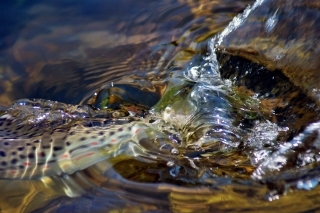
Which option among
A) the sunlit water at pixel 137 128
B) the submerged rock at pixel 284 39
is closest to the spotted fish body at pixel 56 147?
the sunlit water at pixel 137 128

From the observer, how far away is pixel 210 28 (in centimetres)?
493

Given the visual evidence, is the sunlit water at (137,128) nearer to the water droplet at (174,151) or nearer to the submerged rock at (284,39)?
the water droplet at (174,151)

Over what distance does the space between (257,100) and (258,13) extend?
0.79m

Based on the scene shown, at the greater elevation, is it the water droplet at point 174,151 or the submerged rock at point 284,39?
the submerged rock at point 284,39

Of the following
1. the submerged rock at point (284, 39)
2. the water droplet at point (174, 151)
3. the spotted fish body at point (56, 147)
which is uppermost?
the submerged rock at point (284, 39)

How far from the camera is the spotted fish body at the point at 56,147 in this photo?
3328mm

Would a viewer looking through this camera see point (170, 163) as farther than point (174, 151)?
No

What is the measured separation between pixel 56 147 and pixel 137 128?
60 cm

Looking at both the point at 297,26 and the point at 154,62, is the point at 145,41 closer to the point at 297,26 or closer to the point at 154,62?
the point at 154,62

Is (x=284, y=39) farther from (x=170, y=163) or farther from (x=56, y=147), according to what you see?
(x=56, y=147)

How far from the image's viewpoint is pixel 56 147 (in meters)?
3.38

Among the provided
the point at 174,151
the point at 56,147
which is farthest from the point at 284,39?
the point at 56,147

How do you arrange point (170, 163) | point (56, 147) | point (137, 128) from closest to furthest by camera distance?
1. point (170, 163)
2. point (56, 147)
3. point (137, 128)

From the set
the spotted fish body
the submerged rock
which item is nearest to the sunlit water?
the spotted fish body
